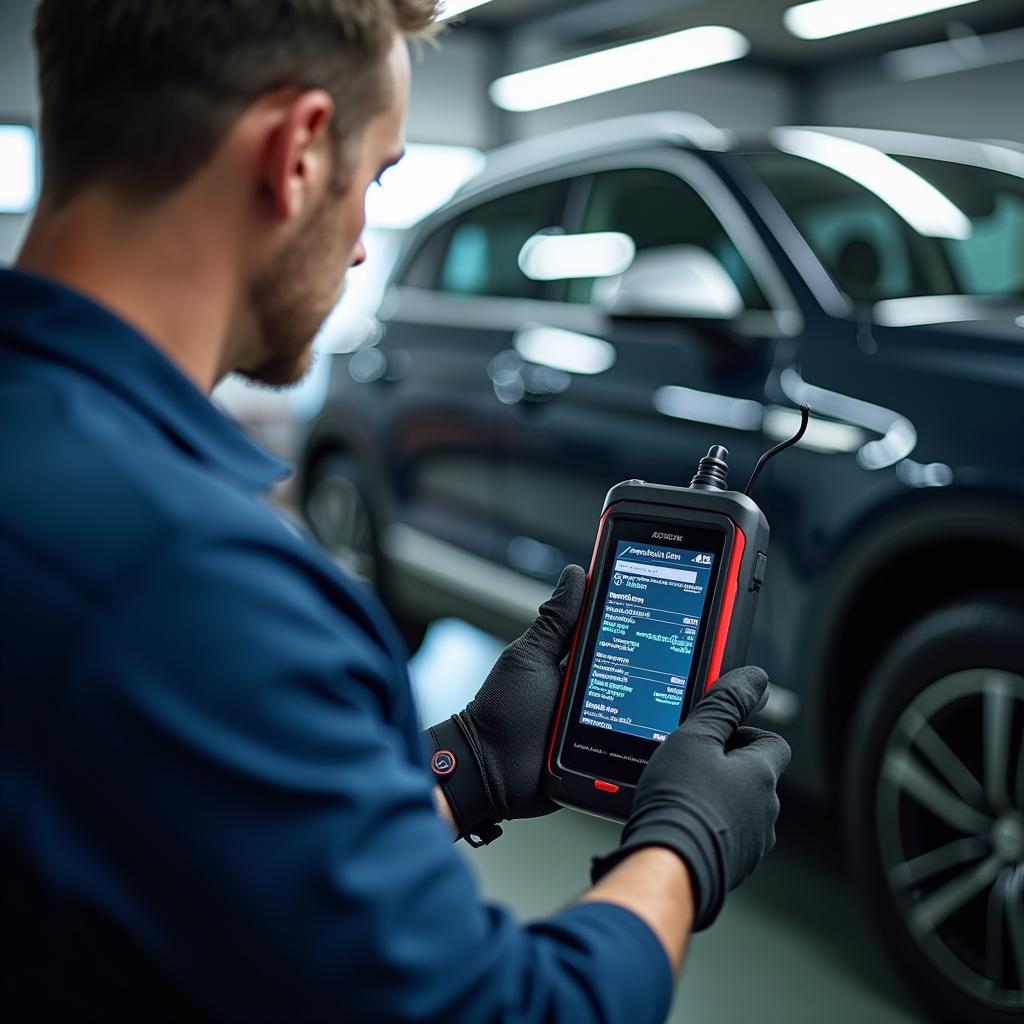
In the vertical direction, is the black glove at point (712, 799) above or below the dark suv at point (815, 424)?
below

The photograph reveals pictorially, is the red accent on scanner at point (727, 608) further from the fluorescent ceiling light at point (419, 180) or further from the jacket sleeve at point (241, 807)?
the fluorescent ceiling light at point (419, 180)

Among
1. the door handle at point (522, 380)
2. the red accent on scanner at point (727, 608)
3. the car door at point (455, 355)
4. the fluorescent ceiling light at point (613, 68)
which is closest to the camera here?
the red accent on scanner at point (727, 608)

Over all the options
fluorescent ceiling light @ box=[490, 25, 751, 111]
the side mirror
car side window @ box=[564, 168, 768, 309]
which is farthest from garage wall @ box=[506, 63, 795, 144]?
the side mirror

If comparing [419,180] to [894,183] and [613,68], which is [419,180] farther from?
[894,183]

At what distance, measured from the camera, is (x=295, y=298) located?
72cm

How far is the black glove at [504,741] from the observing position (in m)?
1.02

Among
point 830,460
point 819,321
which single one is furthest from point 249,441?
point 819,321

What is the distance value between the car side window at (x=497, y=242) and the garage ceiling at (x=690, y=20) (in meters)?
5.26

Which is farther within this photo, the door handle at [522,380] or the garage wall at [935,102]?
the garage wall at [935,102]

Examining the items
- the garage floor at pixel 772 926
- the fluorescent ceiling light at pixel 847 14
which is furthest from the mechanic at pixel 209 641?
the fluorescent ceiling light at pixel 847 14

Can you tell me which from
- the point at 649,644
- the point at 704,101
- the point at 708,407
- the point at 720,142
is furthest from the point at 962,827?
the point at 704,101

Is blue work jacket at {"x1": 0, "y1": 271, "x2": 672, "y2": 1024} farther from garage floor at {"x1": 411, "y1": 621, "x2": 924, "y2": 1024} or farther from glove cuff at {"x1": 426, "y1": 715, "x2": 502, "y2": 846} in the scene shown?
garage floor at {"x1": 411, "y1": 621, "x2": 924, "y2": 1024}

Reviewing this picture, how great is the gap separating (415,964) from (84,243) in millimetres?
405

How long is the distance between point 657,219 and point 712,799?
72.3 inches
